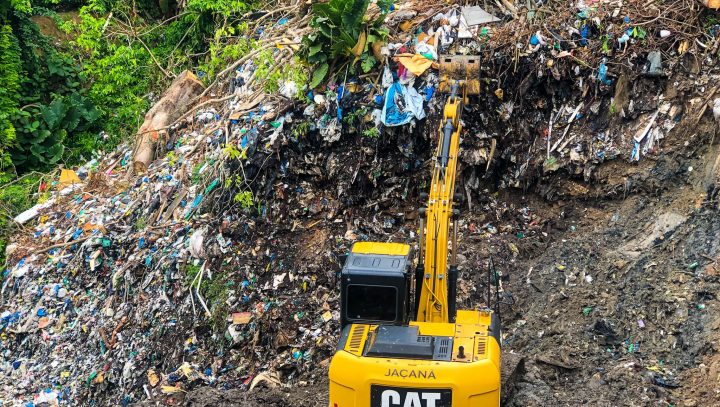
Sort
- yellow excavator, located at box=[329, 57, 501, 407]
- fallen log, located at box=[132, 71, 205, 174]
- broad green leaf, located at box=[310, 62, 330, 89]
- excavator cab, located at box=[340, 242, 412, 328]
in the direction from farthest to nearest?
fallen log, located at box=[132, 71, 205, 174]
broad green leaf, located at box=[310, 62, 330, 89]
excavator cab, located at box=[340, 242, 412, 328]
yellow excavator, located at box=[329, 57, 501, 407]

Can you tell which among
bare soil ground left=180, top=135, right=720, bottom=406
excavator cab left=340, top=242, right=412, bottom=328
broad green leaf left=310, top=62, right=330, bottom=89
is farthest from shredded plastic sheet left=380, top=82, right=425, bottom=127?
excavator cab left=340, top=242, right=412, bottom=328

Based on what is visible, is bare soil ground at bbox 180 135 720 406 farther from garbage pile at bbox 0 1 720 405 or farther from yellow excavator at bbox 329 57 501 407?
yellow excavator at bbox 329 57 501 407

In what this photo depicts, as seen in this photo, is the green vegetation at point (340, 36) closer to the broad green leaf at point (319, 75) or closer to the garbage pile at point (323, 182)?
the broad green leaf at point (319, 75)

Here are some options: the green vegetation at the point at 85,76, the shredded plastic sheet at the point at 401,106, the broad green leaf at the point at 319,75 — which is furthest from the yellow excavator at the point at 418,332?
the green vegetation at the point at 85,76

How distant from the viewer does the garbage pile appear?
26.8ft

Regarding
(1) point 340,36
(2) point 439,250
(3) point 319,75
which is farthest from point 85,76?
(2) point 439,250

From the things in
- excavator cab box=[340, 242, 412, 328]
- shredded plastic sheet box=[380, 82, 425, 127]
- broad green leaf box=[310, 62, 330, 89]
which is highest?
broad green leaf box=[310, 62, 330, 89]

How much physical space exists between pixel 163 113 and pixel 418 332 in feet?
22.6

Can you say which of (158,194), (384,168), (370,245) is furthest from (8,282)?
(370,245)

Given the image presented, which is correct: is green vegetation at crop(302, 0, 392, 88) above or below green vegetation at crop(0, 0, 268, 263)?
above

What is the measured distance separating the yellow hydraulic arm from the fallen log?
5.84 meters

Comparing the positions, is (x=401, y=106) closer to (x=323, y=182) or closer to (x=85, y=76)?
(x=323, y=182)

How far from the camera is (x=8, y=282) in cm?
1058

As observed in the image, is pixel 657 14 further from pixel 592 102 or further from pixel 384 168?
pixel 384 168
